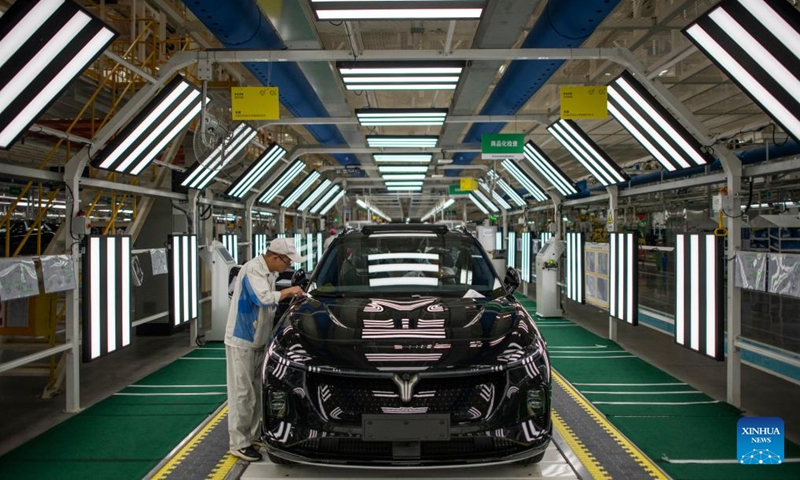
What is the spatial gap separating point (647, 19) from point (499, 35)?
2676mm

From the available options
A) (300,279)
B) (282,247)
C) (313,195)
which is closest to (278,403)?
(282,247)

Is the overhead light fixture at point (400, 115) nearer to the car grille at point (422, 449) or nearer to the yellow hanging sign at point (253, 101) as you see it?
the yellow hanging sign at point (253, 101)

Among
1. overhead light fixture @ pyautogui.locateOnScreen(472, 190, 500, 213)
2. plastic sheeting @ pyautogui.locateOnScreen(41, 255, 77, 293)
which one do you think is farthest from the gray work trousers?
overhead light fixture @ pyautogui.locateOnScreen(472, 190, 500, 213)

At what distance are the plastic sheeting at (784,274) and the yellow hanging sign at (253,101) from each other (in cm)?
488

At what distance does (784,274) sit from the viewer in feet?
12.5

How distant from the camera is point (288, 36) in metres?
5.21

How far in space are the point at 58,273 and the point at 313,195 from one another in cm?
1017

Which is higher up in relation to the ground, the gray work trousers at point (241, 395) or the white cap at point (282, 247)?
the white cap at point (282, 247)

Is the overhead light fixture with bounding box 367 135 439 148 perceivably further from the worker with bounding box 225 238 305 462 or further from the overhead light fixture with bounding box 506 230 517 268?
the overhead light fixture with bounding box 506 230 517 268

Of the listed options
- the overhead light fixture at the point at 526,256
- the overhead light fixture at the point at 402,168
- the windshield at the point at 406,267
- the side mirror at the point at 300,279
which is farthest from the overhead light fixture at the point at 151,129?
the overhead light fixture at the point at 526,256

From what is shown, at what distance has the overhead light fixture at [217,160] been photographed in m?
6.73

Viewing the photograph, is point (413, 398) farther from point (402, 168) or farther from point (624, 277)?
point (402, 168)

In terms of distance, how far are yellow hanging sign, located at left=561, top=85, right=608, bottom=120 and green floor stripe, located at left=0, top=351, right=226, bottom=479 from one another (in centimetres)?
477

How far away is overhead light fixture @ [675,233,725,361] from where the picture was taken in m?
4.57
